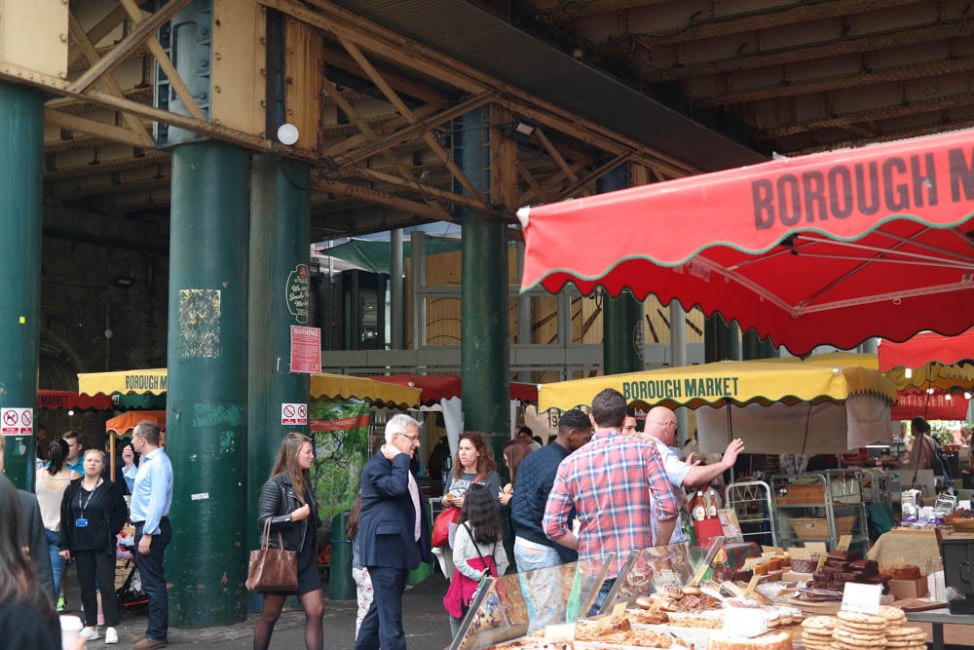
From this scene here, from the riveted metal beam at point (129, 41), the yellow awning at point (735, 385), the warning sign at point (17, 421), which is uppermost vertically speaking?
the riveted metal beam at point (129, 41)

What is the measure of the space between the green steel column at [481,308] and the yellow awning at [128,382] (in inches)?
151

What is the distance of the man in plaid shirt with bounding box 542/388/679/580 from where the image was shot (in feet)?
19.4

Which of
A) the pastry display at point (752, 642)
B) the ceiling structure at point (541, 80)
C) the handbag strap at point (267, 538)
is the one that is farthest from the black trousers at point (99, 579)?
the pastry display at point (752, 642)

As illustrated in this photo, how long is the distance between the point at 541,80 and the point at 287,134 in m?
4.41

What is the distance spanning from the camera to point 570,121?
16016 millimetres

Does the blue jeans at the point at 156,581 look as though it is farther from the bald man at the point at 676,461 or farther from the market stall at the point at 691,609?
the market stall at the point at 691,609

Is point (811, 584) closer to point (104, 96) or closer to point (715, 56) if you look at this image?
point (104, 96)

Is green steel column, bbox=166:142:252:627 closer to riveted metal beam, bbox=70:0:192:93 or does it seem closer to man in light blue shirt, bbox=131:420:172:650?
man in light blue shirt, bbox=131:420:172:650

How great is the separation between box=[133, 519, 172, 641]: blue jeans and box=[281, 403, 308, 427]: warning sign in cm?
199

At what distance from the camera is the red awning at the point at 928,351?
28.3 feet

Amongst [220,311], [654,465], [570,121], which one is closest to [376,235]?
[570,121]

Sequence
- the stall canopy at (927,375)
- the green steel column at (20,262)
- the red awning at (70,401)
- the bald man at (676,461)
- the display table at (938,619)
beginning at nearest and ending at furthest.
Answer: the display table at (938,619)
the bald man at (676,461)
the green steel column at (20,262)
the stall canopy at (927,375)
the red awning at (70,401)

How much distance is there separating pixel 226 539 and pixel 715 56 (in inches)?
356

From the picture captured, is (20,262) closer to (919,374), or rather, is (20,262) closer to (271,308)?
(271,308)
